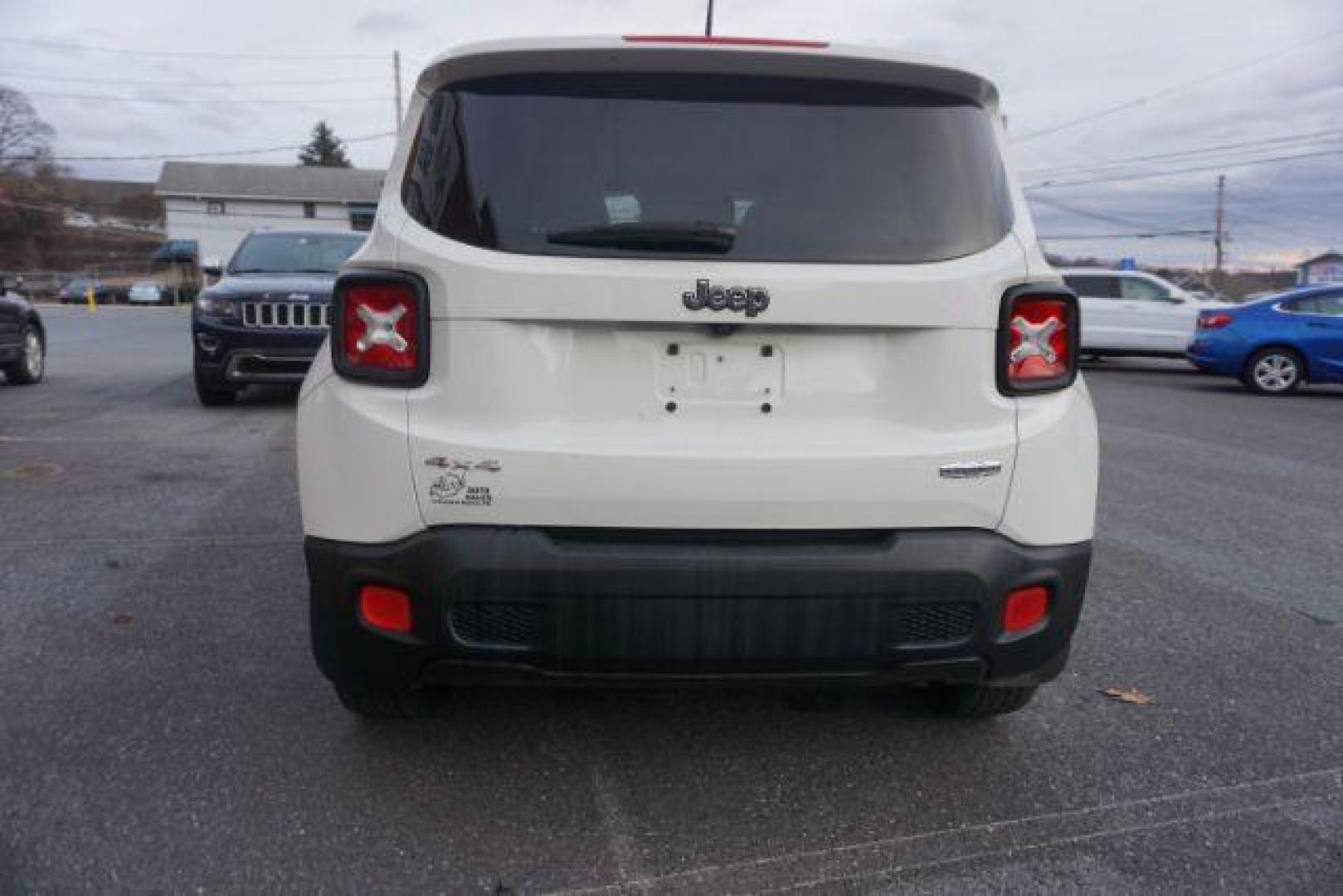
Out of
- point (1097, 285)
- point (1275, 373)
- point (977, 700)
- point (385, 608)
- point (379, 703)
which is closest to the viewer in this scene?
point (385, 608)

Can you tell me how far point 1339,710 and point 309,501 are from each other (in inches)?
126

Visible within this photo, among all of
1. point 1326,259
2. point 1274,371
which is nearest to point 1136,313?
point 1274,371

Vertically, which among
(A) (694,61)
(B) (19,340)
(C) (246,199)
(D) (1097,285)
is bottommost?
(B) (19,340)

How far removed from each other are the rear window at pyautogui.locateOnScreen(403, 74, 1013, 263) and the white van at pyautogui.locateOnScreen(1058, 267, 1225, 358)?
16.2 metres

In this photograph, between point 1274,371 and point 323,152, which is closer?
point 1274,371

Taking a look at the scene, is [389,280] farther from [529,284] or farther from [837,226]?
[837,226]

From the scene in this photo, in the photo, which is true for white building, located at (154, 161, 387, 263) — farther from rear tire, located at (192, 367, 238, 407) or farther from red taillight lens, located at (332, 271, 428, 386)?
red taillight lens, located at (332, 271, 428, 386)

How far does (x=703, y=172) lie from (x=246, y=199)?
245 feet

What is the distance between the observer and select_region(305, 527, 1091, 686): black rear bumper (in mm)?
2383

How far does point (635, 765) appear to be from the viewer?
9.71 feet

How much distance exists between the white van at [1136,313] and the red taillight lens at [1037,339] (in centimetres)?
1607

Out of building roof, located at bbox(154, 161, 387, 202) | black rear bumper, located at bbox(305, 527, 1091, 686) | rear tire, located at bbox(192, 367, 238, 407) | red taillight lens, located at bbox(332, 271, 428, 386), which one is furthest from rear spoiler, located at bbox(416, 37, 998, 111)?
building roof, located at bbox(154, 161, 387, 202)

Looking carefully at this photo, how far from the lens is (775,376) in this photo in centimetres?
250

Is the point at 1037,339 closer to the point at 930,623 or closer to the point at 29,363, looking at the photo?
the point at 930,623
